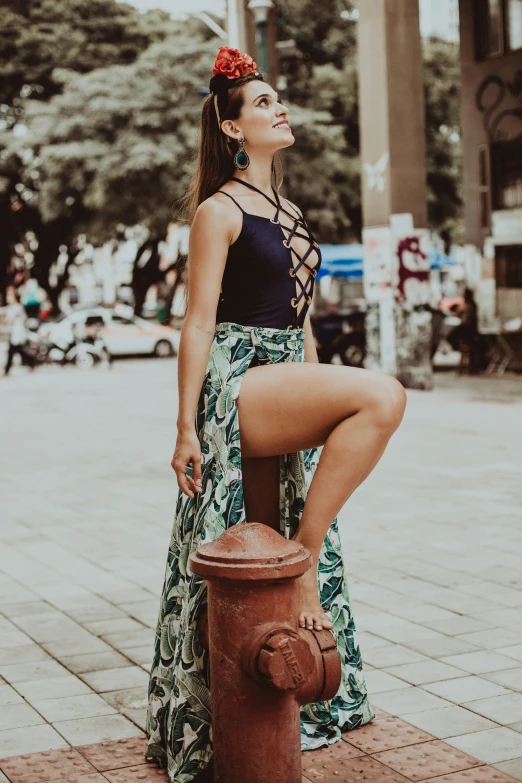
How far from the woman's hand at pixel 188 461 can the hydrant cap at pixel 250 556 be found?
28 cm

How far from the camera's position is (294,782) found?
115 inches

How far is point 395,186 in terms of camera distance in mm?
15070

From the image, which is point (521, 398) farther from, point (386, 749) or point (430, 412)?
point (386, 749)

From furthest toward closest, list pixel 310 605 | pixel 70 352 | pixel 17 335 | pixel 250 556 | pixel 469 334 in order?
pixel 70 352, pixel 17 335, pixel 469 334, pixel 310 605, pixel 250 556

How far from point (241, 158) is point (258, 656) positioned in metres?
1.47

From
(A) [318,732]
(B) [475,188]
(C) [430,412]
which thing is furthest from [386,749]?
(B) [475,188]

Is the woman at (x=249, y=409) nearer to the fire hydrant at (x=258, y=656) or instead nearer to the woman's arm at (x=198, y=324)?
the woman's arm at (x=198, y=324)

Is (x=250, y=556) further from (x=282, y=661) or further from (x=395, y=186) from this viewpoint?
(x=395, y=186)

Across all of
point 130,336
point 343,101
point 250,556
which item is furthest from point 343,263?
point 250,556

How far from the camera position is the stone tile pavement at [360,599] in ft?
11.4

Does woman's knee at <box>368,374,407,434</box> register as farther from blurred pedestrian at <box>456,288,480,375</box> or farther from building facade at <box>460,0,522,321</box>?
building facade at <box>460,0,522,321</box>

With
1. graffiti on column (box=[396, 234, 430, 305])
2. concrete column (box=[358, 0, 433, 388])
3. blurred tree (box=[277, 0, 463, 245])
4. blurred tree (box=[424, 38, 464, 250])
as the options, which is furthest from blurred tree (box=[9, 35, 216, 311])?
graffiti on column (box=[396, 234, 430, 305])

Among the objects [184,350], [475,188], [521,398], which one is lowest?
[521,398]

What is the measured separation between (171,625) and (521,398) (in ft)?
A: 38.2
